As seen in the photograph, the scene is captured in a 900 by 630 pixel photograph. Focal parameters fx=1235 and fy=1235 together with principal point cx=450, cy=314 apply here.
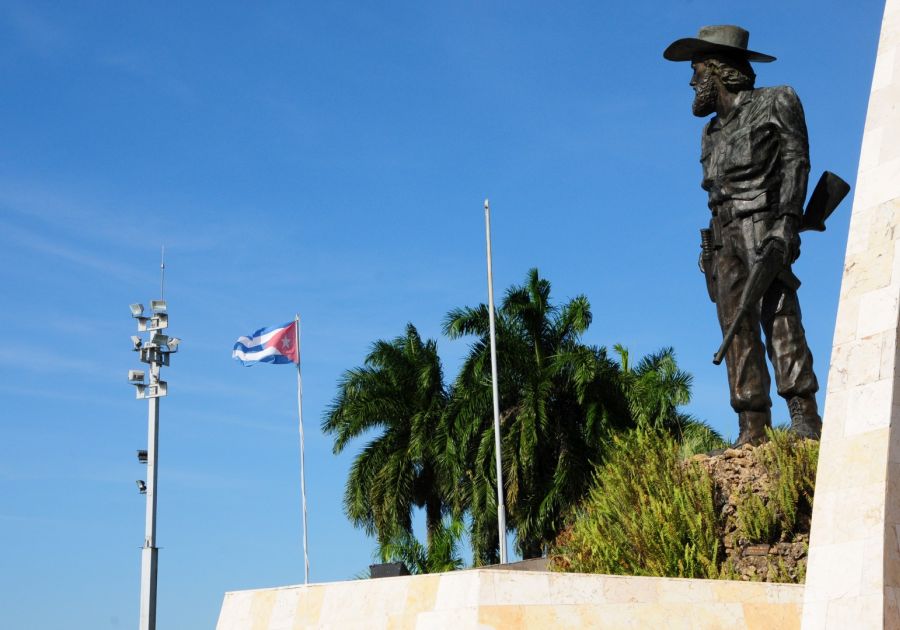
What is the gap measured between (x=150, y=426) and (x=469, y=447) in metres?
9.53

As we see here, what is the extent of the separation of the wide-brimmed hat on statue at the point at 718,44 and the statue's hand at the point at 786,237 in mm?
2187

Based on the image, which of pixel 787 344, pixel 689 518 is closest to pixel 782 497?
pixel 689 518

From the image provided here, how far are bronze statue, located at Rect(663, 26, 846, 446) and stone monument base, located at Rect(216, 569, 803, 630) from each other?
179 inches

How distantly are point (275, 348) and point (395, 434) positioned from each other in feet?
29.3

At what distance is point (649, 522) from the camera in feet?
43.7

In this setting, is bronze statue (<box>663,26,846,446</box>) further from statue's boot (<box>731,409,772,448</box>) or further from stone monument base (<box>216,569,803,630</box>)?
stone monument base (<box>216,569,803,630</box>)

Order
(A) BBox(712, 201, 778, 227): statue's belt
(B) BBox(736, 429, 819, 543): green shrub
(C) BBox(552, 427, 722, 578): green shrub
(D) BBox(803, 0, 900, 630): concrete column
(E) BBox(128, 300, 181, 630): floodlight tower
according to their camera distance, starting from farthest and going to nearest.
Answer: (E) BBox(128, 300, 181, 630): floodlight tower, (A) BBox(712, 201, 778, 227): statue's belt, (C) BBox(552, 427, 722, 578): green shrub, (B) BBox(736, 429, 819, 543): green shrub, (D) BBox(803, 0, 900, 630): concrete column

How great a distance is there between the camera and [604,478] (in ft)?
48.8

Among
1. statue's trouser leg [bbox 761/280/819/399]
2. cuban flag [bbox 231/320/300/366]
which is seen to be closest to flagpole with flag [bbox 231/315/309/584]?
cuban flag [bbox 231/320/300/366]

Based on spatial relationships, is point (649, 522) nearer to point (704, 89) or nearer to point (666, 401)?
point (704, 89)

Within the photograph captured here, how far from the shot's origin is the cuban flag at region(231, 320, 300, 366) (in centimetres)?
2320

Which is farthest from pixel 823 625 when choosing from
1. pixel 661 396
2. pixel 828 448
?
pixel 661 396

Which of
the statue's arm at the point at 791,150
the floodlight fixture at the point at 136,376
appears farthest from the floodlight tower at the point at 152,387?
the statue's arm at the point at 791,150

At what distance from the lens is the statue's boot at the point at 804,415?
1360 cm
